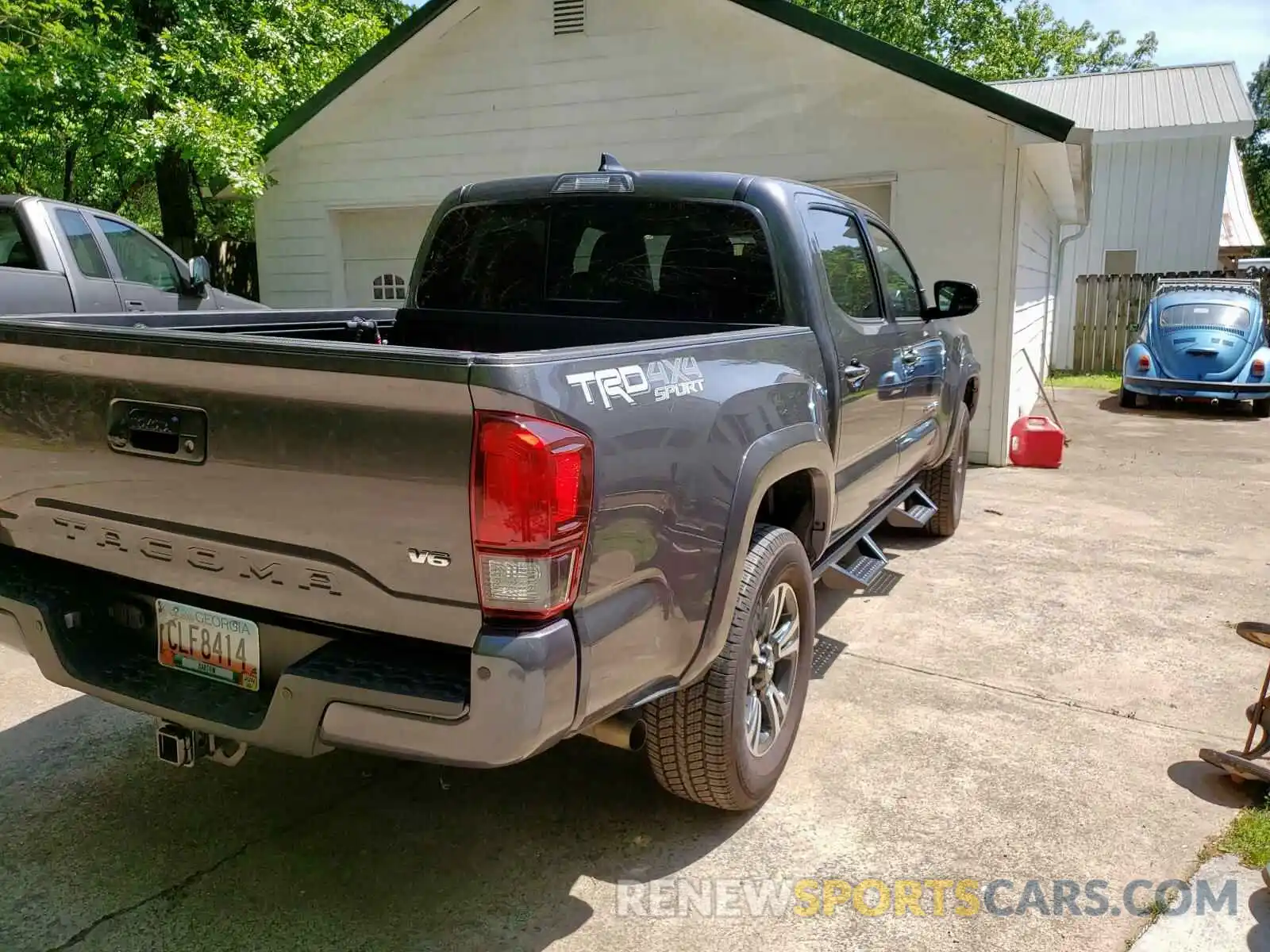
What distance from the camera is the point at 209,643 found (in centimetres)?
258

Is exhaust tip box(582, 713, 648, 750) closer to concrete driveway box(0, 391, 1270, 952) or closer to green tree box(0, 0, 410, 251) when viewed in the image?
concrete driveway box(0, 391, 1270, 952)

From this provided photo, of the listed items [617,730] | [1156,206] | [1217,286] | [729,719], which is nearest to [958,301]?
[729,719]

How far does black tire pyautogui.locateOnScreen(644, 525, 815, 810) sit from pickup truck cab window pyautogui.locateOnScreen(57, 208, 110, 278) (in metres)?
6.84

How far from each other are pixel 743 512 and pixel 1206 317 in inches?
508

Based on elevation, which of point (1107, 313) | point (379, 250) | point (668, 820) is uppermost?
point (379, 250)

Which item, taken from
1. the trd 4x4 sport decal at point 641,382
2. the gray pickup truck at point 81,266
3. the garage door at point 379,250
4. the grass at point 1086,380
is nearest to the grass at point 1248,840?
the trd 4x4 sport decal at point 641,382

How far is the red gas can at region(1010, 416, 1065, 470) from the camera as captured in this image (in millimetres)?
9172

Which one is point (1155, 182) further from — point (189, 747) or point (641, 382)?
point (189, 747)

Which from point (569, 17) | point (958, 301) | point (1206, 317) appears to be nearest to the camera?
point (958, 301)

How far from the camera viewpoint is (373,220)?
38.5ft

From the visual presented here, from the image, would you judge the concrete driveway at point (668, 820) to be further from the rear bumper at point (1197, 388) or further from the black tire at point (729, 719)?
the rear bumper at point (1197, 388)

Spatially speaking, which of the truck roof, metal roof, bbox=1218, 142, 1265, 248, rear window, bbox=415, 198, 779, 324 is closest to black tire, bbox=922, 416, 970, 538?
the truck roof

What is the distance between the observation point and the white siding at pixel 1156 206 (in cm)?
1941

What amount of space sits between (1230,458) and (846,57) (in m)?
5.36
